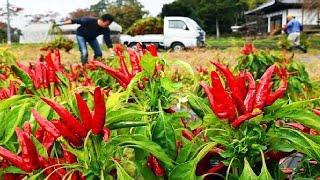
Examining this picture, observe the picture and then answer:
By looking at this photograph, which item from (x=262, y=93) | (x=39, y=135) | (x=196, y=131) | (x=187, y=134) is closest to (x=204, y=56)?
(x=196, y=131)

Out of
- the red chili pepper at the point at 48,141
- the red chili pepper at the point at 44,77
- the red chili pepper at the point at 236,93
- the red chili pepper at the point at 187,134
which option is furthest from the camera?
the red chili pepper at the point at 44,77

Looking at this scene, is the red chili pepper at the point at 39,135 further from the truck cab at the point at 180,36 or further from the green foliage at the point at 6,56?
the truck cab at the point at 180,36

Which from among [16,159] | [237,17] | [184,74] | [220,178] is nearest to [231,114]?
[220,178]

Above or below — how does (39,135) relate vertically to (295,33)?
above

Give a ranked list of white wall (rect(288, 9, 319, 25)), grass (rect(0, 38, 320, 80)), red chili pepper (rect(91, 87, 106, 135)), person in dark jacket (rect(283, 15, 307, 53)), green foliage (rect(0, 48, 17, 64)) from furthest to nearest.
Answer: white wall (rect(288, 9, 319, 25)) < person in dark jacket (rect(283, 15, 307, 53)) < grass (rect(0, 38, 320, 80)) < green foliage (rect(0, 48, 17, 64)) < red chili pepper (rect(91, 87, 106, 135))

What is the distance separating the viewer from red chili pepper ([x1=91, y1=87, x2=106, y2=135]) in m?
1.12

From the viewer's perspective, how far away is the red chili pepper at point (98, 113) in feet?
3.69

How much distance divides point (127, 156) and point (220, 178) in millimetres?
233

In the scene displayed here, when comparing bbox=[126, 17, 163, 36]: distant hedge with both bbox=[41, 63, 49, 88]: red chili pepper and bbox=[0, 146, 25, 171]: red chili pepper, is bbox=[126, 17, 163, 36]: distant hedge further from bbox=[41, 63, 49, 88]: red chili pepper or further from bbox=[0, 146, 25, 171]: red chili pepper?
bbox=[0, 146, 25, 171]: red chili pepper

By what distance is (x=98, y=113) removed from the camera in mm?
1133

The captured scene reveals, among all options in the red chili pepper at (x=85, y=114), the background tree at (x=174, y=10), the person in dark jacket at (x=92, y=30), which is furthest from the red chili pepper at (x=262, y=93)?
the background tree at (x=174, y=10)

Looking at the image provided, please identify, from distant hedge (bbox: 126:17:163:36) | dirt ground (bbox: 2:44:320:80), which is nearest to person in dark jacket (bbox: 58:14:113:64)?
dirt ground (bbox: 2:44:320:80)

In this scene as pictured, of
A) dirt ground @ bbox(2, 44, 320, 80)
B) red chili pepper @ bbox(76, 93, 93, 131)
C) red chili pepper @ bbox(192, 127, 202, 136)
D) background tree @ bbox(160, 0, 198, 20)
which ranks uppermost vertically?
background tree @ bbox(160, 0, 198, 20)

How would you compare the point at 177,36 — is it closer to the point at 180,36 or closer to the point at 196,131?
the point at 180,36
